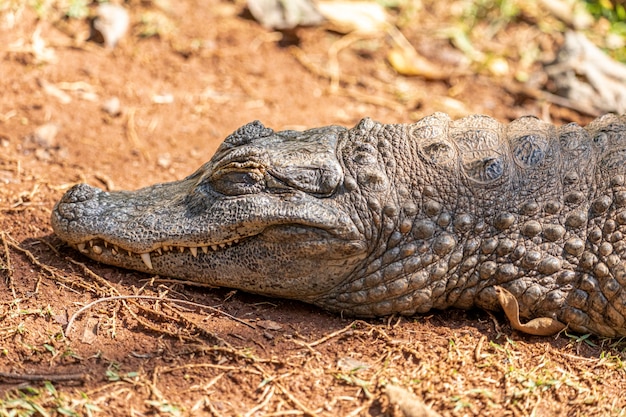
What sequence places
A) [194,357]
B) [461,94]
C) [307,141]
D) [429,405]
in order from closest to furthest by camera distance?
1. [429,405]
2. [194,357]
3. [307,141]
4. [461,94]

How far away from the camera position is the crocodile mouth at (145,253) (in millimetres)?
4184

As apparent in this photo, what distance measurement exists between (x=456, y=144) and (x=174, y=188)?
1.71m

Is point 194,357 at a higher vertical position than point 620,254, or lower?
lower

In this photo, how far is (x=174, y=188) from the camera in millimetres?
4570

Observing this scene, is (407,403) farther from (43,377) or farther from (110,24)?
(110,24)

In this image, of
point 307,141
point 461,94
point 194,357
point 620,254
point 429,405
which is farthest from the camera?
point 461,94

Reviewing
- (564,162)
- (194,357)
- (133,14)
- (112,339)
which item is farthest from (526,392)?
(133,14)

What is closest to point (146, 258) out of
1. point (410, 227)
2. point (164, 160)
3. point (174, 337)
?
point (174, 337)

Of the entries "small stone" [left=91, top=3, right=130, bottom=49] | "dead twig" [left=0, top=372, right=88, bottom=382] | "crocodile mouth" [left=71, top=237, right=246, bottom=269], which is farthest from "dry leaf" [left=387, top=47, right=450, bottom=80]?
"dead twig" [left=0, top=372, right=88, bottom=382]

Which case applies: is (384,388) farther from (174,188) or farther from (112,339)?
(174,188)

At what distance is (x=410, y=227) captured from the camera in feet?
13.4

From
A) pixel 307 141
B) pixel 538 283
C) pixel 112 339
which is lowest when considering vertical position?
pixel 112 339

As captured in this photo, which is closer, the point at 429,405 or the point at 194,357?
the point at 429,405

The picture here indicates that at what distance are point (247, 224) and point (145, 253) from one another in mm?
649
